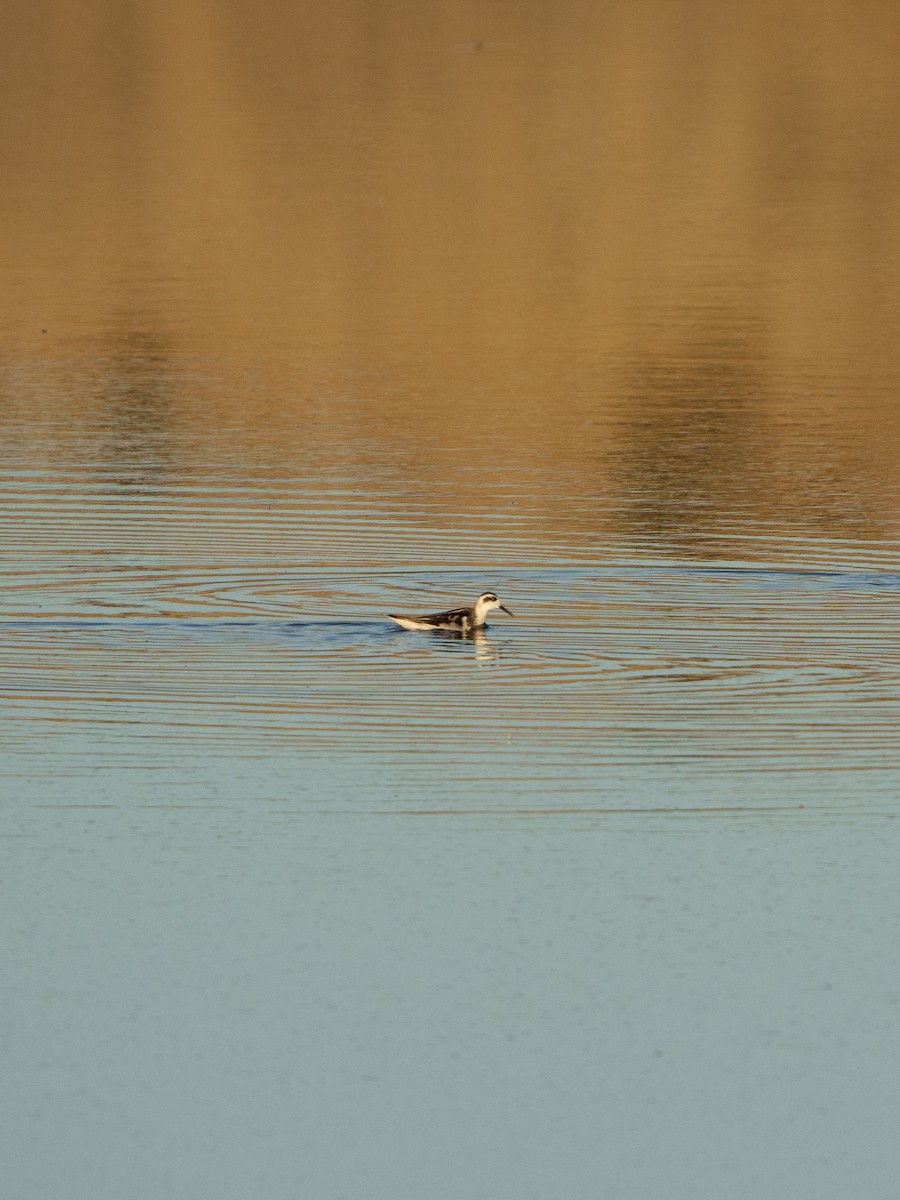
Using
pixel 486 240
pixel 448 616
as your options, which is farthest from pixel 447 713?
pixel 486 240

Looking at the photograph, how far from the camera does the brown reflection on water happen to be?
23.9 m

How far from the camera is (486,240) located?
123 feet

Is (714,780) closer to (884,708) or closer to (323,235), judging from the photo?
(884,708)

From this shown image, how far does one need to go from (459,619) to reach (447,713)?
6.39 feet

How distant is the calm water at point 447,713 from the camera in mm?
8219

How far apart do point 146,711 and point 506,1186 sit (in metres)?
6.14

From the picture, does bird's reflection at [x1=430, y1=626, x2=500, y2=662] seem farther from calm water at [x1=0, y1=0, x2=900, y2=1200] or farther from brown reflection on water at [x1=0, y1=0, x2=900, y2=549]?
brown reflection on water at [x1=0, y1=0, x2=900, y2=549]

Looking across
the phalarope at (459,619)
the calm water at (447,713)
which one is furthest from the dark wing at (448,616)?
the calm water at (447,713)

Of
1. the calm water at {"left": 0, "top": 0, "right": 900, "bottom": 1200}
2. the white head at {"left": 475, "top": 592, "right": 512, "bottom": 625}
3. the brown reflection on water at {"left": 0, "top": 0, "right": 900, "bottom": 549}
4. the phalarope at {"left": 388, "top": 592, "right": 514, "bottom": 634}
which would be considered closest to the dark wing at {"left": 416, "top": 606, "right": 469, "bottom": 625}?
the phalarope at {"left": 388, "top": 592, "right": 514, "bottom": 634}

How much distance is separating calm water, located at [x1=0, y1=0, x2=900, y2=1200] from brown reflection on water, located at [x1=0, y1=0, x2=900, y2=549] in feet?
0.50

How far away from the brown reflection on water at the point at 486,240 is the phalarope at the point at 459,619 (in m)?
3.88

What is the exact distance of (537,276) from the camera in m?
34.1

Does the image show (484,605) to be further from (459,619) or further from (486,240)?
(486,240)

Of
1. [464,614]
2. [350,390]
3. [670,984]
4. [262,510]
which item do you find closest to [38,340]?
[350,390]
